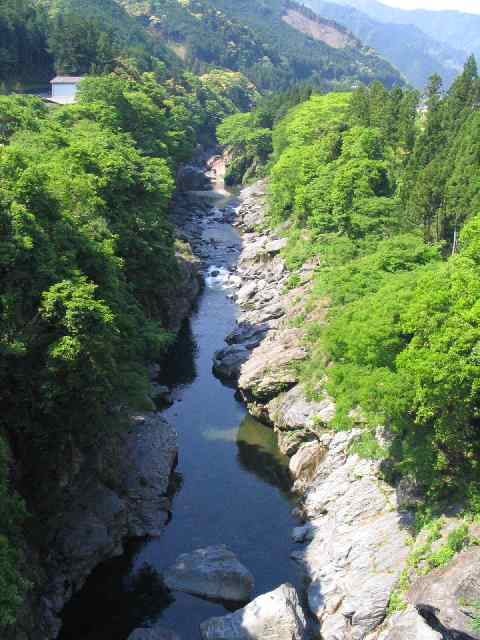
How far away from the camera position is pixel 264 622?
2531cm

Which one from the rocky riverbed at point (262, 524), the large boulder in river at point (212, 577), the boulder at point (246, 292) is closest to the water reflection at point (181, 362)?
the rocky riverbed at point (262, 524)

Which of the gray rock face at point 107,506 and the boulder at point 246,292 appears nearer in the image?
the gray rock face at point 107,506

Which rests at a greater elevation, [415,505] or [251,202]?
[415,505]

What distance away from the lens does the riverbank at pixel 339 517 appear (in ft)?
80.3

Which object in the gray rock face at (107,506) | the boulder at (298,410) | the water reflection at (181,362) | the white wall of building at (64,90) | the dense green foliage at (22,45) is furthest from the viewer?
the dense green foliage at (22,45)

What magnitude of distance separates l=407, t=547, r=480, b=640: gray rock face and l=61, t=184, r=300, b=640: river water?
732cm

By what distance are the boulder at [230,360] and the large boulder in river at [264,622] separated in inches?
861

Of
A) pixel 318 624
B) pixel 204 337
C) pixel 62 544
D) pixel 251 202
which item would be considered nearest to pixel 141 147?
pixel 251 202

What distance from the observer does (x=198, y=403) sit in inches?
1758

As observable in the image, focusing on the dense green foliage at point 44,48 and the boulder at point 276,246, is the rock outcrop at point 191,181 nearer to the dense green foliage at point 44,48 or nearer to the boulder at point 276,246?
the dense green foliage at point 44,48

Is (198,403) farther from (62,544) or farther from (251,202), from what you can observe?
(251,202)

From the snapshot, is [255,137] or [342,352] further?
[255,137]

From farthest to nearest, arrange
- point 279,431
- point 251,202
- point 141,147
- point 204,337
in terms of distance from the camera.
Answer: point 251,202 → point 141,147 → point 204,337 → point 279,431

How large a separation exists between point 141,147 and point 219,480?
2116 inches
